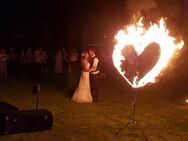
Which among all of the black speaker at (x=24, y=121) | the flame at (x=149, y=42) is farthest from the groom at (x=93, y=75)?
the black speaker at (x=24, y=121)

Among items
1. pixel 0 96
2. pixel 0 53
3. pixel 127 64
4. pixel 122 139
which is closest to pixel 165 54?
pixel 122 139

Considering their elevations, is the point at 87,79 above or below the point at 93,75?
below

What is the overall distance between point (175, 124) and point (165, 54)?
2.91m

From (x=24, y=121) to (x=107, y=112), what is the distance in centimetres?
432

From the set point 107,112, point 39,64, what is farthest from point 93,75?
point 39,64

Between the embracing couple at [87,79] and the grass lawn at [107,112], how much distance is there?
44 centimetres

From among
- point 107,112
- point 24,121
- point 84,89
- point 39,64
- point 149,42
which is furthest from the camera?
point 39,64

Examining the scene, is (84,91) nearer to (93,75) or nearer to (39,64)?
(93,75)

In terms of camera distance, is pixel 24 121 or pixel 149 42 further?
pixel 149 42

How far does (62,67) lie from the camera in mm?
31594

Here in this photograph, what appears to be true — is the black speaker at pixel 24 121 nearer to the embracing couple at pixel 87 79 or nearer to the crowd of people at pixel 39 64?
the embracing couple at pixel 87 79

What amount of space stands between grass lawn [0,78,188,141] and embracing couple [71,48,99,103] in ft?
1.45

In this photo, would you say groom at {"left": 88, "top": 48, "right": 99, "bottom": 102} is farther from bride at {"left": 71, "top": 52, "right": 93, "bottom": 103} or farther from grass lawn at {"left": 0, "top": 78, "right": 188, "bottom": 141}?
grass lawn at {"left": 0, "top": 78, "right": 188, "bottom": 141}

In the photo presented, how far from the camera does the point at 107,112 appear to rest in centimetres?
1598
